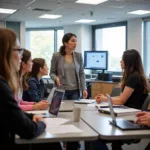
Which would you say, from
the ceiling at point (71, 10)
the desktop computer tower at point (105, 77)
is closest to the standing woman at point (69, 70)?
the ceiling at point (71, 10)

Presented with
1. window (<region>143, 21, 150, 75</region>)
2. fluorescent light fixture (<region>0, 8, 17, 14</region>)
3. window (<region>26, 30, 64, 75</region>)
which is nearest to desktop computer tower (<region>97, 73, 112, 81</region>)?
window (<region>143, 21, 150, 75</region>)

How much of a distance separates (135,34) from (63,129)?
683 centimetres

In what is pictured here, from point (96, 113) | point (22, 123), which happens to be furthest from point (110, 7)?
point (22, 123)

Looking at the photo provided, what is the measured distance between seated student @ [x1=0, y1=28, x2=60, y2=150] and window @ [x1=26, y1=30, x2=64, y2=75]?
28.0 feet

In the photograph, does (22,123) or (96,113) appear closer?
(22,123)

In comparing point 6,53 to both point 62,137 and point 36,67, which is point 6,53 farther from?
point 36,67

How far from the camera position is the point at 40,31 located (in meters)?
10.3

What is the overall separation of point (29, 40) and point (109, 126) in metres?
8.60

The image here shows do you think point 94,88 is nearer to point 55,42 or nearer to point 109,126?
point 55,42

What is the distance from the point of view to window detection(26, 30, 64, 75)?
33.2ft

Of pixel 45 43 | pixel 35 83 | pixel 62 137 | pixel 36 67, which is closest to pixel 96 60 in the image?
pixel 45 43

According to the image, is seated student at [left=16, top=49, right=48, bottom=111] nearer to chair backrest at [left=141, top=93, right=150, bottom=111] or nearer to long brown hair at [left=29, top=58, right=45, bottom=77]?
long brown hair at [left=29, top=58, right=45, bottom=77]

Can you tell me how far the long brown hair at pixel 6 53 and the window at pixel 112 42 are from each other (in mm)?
7364

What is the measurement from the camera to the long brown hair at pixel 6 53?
1.53m
